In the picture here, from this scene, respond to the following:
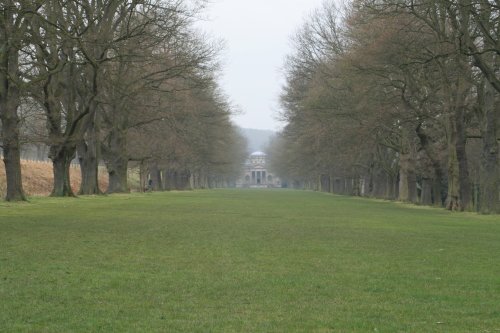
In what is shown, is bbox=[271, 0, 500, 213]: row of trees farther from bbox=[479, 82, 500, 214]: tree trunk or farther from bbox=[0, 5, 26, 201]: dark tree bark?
bbox=[0, 5, 26, 201]: dark tree bark

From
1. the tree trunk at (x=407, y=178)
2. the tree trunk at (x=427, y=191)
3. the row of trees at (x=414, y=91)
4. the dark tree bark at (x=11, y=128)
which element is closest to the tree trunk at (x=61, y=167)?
the dark tree bark at (x=11, y=128)

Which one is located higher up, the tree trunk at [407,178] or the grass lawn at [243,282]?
the tree trunk at [407,178]

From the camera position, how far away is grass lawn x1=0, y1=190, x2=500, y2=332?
7.30m

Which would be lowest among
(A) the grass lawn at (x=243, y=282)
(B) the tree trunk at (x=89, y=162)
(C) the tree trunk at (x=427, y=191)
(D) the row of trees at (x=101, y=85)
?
(A) the grass lawn at (x=243, y=282)

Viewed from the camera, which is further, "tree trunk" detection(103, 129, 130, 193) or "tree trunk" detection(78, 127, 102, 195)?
"tree trunk" detection(103, 129, 130, 193)

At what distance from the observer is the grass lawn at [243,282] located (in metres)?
7.30

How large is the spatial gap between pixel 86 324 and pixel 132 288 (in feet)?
7.35

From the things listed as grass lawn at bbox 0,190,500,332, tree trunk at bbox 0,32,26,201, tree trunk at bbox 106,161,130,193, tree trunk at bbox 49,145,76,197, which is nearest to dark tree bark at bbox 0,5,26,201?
tree trunk at bbox 0,32,26,201

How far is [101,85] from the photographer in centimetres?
3956

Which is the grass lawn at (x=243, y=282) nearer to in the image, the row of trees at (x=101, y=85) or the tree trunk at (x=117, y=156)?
the row of trees at (x=101, y=85)

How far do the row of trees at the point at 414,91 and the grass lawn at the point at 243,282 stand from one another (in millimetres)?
13220

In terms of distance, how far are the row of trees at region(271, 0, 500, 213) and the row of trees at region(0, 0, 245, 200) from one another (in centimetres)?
896

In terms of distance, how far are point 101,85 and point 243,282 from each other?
103 feet

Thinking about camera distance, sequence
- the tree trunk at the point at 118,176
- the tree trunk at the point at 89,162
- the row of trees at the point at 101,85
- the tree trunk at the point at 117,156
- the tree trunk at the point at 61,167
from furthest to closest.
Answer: the tree trunk at the point at 118,176, the tree trunk at the point at 117,156, the tree trunk at the point at 89,162, the tree trunk at the point at 61,167, the row of trees at the point at 101,85
